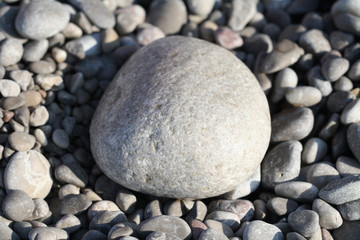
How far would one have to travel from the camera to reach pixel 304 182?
3.26 meters

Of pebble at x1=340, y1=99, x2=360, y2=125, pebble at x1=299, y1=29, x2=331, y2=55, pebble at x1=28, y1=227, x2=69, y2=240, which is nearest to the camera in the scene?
pebble at x1=28, y1=227, x2=69, y2=240

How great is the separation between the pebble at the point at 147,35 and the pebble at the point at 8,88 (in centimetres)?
126

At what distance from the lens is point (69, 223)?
3070mm

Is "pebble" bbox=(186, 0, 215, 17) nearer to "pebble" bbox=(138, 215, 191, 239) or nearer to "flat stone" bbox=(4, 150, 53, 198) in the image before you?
"flat stone" bbox=(4, 150, 53, 198)

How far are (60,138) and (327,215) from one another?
2075 millimetres

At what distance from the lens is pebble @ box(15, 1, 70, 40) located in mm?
3861

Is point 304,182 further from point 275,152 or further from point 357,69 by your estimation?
point 357,69

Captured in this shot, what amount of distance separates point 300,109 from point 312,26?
118 centimetres

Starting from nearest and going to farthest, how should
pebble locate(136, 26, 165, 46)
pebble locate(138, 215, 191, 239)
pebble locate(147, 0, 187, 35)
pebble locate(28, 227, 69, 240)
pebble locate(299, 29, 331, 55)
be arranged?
pebble locate(28, 227, 69, 240) → pebble locate(138, 215, 191, 239) → pebble locate(299, 29, 331, 55) → pebble locate(136, 26, 165, 46) → pebble locate(147, 0, 187, 35)

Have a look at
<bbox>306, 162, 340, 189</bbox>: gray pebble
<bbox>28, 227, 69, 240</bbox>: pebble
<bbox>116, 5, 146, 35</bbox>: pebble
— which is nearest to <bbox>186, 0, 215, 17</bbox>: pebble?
<bbox>116, 5, 146, 35</bbox>: pebble

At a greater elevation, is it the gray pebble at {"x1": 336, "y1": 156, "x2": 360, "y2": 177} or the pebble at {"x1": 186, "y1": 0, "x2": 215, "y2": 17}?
the pebble at {"x1": 186, "y1": 0, "x2": 215, "y2": 17}

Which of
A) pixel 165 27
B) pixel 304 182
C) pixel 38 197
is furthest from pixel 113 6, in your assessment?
pixel 304 182

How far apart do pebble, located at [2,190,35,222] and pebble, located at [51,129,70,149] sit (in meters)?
0.53

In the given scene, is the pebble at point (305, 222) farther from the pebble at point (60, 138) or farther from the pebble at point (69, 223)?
the pebble at point (60, 138)
